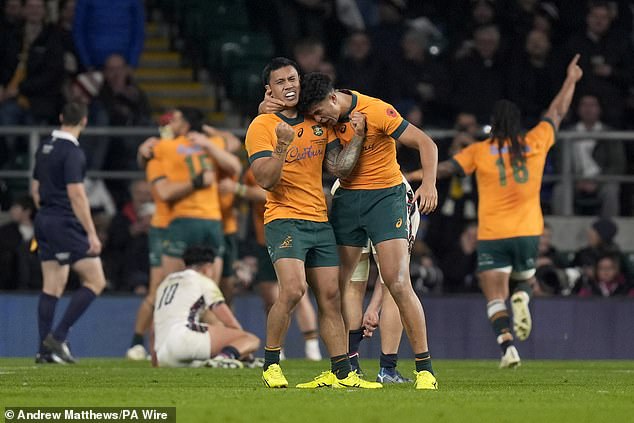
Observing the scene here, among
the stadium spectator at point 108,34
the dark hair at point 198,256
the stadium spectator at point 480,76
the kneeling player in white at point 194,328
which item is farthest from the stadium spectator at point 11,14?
the kneeling player in white at point 194,328

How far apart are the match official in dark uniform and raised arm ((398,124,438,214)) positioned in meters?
5.24

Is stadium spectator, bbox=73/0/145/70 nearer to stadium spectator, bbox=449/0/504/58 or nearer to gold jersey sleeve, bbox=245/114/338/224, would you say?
stadium spectator, bbox=449/0/504/58

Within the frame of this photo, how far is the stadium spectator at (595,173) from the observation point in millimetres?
19328

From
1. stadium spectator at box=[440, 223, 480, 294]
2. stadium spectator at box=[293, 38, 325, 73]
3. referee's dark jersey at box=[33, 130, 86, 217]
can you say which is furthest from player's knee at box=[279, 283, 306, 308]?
stadium spectator at box=[293, 38, 325, 73]

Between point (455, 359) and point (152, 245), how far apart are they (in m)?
3.51

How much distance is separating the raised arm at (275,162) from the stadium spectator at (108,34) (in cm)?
1063

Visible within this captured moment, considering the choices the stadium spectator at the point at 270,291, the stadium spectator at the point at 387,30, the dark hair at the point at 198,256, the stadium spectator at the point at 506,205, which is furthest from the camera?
the stadium spectator at the point at 387,30

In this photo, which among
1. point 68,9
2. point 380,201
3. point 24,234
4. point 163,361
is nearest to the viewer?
point 380,201

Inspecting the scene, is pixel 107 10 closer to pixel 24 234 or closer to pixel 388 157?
pixel 24 234

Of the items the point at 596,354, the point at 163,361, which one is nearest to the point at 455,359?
the point at 596,354

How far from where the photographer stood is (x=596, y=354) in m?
18.2

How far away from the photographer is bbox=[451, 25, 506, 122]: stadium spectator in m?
20.7

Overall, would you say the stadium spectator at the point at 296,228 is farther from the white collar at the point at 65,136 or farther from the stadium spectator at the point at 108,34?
the stadium spectator at the point at 108,34

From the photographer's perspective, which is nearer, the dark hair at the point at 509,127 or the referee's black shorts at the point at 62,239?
the dark hair at the point at 509,127
